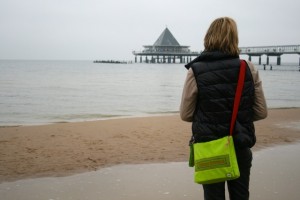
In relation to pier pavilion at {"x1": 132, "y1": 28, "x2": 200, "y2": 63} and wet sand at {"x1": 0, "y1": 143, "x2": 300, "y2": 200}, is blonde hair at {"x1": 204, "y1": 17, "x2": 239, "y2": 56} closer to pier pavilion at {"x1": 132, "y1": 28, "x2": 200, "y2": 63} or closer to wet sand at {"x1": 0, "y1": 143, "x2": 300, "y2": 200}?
wet sand at {"x1": 0, "y1": 143, "x2": 300, "y2": 200}

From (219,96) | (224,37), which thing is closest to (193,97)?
(219,96)

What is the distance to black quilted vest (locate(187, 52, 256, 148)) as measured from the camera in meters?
2.40

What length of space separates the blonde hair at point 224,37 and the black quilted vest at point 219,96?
0.18 feet

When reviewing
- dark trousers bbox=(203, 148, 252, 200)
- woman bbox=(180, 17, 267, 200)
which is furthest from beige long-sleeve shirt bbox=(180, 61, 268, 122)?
dark trousers bbox=(203, 148, 252, 200)

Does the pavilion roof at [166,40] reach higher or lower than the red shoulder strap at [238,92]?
higher

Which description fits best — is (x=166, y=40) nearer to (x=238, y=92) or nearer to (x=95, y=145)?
(x=95, y=145)

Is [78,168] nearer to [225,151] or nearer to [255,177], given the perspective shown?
[255,177]

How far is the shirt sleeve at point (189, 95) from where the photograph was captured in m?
2.42

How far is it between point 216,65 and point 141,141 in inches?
219

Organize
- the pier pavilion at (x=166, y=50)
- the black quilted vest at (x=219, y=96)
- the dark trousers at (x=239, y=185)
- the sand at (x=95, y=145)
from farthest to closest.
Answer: the pier pavilion at (x=166, y=50), the sand at (x=95, y=145), the dark trousers at (x=239, y=185), the black quilted vest at (x=219, y=96)

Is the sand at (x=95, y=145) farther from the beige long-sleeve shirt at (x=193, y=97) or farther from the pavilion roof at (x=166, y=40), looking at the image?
the pavilion roof at (x=166, y=40)

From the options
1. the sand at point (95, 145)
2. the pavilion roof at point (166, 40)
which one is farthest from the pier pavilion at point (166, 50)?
the sand at point (95, 145)

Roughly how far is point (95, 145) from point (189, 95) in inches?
205

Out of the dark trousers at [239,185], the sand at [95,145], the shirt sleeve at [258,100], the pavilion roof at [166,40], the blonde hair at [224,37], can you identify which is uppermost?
the pavilion roof at [166,40]
